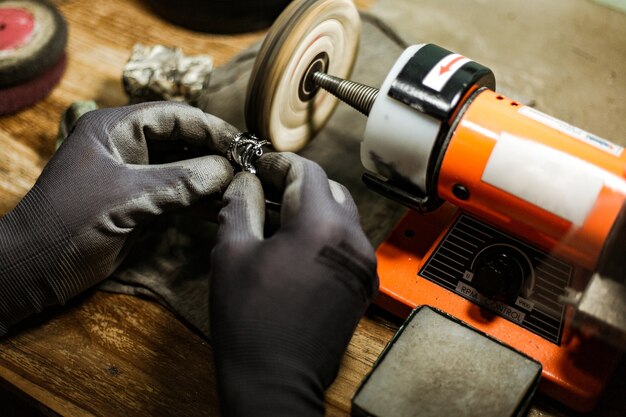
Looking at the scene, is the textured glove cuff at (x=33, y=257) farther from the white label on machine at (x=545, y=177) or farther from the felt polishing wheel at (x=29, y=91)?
the white label on machine at (x=545, y=177)

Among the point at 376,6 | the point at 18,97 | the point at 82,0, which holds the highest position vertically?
the point at 376,6

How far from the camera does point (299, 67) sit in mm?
1210

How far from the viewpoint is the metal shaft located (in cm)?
116

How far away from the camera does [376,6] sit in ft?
5.79

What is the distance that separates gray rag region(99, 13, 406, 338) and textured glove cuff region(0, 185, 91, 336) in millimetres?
141

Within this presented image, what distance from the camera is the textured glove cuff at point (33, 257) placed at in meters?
1.02

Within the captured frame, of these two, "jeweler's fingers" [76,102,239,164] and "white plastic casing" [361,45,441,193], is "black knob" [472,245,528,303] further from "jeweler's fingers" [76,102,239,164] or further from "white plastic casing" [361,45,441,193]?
"jeweler's fingers" [76,102,239,164]

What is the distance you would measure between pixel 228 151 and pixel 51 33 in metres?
0.66

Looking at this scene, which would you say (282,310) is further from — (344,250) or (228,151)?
(228,151)

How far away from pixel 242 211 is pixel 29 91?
0.77 m

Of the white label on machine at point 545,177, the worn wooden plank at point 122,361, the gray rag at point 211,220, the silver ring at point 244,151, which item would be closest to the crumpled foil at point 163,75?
the gray rag at point 211,220

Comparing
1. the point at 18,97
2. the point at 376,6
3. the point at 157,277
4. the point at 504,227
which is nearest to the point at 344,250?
the point at 504,227

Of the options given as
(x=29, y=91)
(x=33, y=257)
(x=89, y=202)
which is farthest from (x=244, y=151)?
(x=29, y=91)

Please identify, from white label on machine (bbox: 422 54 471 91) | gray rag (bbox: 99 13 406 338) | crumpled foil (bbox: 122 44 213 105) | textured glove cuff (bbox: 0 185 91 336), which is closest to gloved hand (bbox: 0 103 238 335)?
textured glove cuff (bbox: 0 185 91 336)
